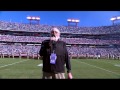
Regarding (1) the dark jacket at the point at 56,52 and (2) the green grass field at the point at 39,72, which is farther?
(2) the green grass field at the point at 39,72

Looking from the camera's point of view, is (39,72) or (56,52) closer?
(56,52)

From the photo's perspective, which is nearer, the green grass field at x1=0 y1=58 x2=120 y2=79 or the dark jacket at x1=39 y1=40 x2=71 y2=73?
the dark jacket at x1=39 y1=40 x2=71 y2=73

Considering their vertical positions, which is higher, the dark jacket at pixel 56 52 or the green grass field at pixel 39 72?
the dark jacket at pixel 56 52

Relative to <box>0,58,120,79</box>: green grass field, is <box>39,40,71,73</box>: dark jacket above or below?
above

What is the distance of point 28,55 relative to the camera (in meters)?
34.4

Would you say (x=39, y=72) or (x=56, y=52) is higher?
(x=56, y=52)

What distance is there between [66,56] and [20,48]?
29340 millimetres
